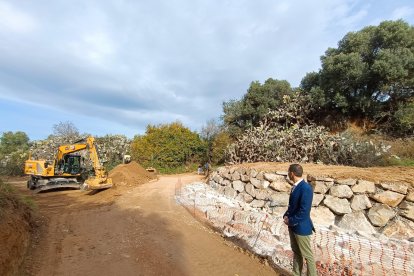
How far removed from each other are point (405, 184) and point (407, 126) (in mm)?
7348

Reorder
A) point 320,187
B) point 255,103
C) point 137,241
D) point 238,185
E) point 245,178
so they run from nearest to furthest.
Result: 1. point 137,241
2. point 320,187
3. point 245,178
4. point 238,185
5. point 255,103

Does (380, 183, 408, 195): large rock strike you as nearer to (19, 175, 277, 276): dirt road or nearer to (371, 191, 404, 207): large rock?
(371, 191, 404, 207): large rock

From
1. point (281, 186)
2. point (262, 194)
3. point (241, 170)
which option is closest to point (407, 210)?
point (281, 186)

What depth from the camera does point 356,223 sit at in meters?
8.03

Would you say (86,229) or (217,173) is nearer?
(86,229)

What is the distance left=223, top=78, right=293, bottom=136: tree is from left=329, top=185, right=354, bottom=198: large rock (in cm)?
1196

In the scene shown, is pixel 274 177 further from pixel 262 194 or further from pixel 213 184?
pixel 213 184

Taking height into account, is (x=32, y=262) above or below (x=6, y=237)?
below

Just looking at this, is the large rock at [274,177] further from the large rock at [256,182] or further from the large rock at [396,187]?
the large rock at [396,187]

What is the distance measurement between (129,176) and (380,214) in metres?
13.4

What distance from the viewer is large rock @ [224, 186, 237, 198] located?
12.7 m

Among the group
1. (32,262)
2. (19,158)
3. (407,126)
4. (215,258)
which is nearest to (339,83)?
(407,126)

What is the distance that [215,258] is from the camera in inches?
254

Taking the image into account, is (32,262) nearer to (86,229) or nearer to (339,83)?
(86,229)
